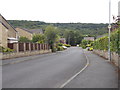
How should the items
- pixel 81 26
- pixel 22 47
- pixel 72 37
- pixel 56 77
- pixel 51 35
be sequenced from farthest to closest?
1. pixel 81 26
2. pixel 72 37
3. pixel 51 35
4. pixel 22 47
5. pixel 56 77

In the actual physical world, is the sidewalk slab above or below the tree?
below

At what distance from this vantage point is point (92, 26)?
157750 millimetres

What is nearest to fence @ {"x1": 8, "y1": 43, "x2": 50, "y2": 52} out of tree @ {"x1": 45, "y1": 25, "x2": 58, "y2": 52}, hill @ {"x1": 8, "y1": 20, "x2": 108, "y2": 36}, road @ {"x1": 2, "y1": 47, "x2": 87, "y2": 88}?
road @ {"x1": 2, "y1": 47, "x2": 87, "y2": 88}

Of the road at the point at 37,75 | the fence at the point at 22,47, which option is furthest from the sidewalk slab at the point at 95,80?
the fence at the point at 22,47

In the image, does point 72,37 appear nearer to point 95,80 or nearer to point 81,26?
point 81,26

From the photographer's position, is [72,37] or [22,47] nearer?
[22,47]

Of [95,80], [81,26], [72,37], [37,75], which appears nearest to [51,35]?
[37,75]

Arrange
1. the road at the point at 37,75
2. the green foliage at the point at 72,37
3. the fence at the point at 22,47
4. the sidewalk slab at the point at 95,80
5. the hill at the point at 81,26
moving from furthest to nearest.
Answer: the hill at the point at 81,26 < the green foliage at the point at 72,37 < the fence at the point at 22,47 < the road at the point at 37,75 < the sidewalk slab at the point at 95,80

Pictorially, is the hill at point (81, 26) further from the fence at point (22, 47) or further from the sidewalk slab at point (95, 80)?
the sidewalk slab at point (95, 80)

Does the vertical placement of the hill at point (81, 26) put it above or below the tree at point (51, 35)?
above

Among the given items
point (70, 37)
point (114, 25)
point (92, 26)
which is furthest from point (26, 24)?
point (114, 25)

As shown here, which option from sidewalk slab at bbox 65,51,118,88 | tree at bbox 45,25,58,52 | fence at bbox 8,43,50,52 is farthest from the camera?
tree at bbox 45,25,58,52

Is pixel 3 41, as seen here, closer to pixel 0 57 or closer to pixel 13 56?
pixel 13 56

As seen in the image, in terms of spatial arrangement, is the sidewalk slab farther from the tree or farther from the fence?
the tree
